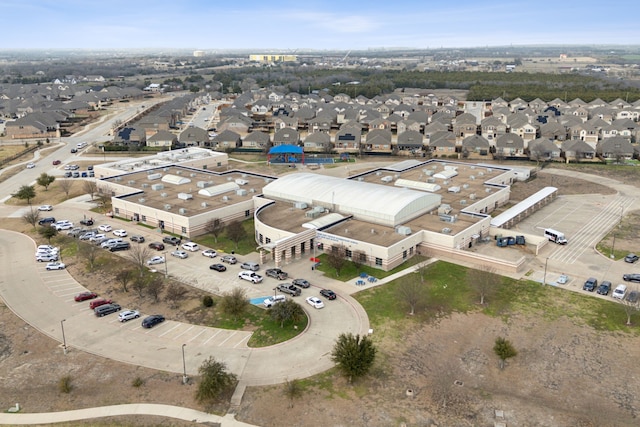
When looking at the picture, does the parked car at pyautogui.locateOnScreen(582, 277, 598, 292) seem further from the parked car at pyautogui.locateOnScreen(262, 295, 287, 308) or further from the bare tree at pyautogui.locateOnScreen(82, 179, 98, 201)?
the bare tree at pyautogui.locateOnScreen(82, 179, 98, 201)

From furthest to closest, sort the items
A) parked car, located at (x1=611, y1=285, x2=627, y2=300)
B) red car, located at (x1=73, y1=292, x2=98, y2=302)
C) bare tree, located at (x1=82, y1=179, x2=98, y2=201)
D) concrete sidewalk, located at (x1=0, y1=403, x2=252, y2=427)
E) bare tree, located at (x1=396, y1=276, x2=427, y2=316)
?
bare tree, located at (x1=82, y1=179, x2=98, y2=201) < red car, located at (x1=73, y1=292, x2=98, y2=302) < parked car, located at (x1=611, y1=285, x2=627, y2=300) < bare tree, located at (x1=396, y1=276, x2=427, y2=316) < concrete sidewalk, located at (x1=0, y1=403, x2=252, y2=427)

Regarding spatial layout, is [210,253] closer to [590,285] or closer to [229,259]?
[229,259]

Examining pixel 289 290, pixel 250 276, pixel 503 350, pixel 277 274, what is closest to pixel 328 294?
pixel 289 290

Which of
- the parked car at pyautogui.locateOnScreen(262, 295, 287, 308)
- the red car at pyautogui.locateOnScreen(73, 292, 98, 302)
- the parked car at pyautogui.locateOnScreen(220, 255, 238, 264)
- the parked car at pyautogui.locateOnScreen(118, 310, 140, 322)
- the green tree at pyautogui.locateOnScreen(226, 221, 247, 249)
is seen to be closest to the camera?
the parked car at pyautogui.locateOnScreen(118, 310, 140, 322)

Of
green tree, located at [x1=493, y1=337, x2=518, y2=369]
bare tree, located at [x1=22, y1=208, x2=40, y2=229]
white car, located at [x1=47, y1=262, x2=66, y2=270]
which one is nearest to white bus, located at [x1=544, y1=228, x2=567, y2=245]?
green tree, located at [x1=493, y1=337, x2=518, y2=369]

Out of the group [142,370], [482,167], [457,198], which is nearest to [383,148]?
[482,167]

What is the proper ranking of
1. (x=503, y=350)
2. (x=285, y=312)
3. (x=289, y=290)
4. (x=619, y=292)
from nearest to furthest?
1. (x=503, y=350)
2. (x=285, y=312)
3. (x=619, y=292)
4. (x=289, y=290)
